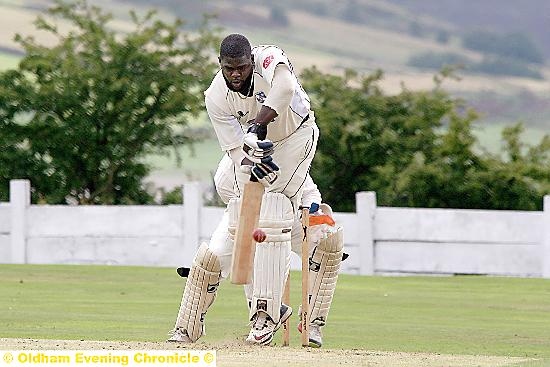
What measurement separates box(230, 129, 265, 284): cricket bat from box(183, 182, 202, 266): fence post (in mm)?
12234

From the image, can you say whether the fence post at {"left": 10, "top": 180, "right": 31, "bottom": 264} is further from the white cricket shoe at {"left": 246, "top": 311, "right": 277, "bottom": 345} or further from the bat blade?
the bat blade

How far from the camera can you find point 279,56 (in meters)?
10.2

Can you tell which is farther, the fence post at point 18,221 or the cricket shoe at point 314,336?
the fence post at point 18,221

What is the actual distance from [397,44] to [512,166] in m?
78.9

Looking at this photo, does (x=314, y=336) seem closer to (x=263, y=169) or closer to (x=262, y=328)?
(x=262, y=328)

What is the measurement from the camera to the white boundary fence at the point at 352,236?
21172 millimetres

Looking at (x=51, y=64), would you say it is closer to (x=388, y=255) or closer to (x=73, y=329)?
(x=388, y=255)

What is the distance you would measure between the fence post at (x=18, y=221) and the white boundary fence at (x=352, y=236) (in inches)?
0.6

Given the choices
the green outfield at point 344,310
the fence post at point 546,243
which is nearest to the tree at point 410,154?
the fence post at point 546,243

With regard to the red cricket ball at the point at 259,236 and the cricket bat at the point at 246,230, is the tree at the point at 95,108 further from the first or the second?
the red cricket ball at the point at 259,236

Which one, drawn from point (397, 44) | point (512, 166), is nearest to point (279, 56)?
point (512, 166)

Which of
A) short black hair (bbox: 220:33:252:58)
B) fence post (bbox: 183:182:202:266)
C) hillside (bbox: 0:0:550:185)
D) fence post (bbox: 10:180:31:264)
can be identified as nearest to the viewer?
short black hair (bbox: 220:33:252:58)

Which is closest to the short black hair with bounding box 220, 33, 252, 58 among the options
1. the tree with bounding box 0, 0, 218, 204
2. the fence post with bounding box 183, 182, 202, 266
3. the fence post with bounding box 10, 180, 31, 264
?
the fence post with bounding box 183, 182, 202, 266

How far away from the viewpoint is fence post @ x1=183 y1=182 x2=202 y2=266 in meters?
22.5
